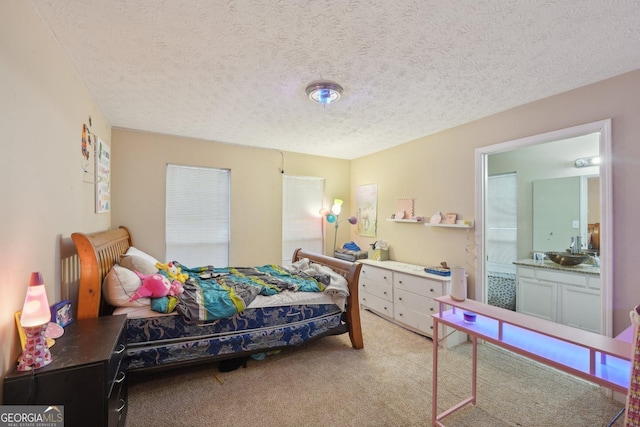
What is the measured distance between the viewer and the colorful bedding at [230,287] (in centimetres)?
225

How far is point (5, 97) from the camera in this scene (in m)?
1.21

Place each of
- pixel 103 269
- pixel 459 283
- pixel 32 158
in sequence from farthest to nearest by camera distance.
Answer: pixel 103 269 < pixel 459 283 < pixel 32 158

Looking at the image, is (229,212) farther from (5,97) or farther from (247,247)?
(5,97)

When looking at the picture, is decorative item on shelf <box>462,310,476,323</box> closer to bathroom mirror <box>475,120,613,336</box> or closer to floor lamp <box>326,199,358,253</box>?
bathroom mirror <box>475,120,613,336</box>

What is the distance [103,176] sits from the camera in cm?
296

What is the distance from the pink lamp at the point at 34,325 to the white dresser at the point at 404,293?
9.82ft

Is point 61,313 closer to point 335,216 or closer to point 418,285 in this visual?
point 418,285

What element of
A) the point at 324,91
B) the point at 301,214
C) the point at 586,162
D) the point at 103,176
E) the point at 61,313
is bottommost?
the point at 61,313

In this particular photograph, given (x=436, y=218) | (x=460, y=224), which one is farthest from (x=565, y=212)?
(x=436, y=218)

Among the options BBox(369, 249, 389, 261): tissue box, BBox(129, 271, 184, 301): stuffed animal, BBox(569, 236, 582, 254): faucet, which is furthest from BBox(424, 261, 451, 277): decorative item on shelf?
BBox(129, 271, 184, 301): stuffed animal

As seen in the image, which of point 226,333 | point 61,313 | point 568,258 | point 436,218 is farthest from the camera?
point 436,218

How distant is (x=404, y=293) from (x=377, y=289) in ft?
1.69

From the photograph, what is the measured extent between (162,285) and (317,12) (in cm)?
229

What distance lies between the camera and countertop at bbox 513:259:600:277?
295 cm
